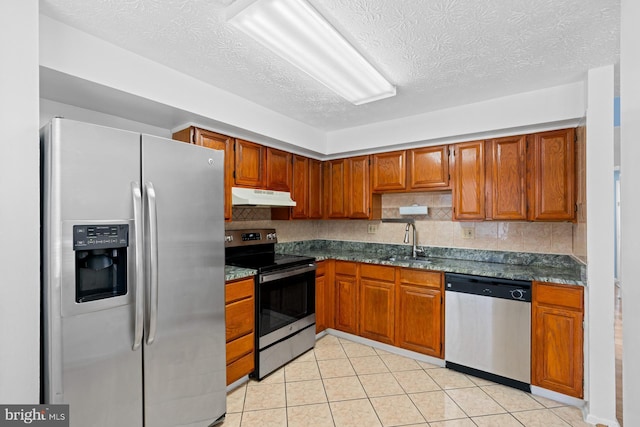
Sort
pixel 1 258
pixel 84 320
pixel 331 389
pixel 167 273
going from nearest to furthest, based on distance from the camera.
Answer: pixel 1 258
pixel 84 320
pixel 167 273
pixel 331 389

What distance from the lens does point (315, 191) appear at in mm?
3865

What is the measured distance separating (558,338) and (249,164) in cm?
288

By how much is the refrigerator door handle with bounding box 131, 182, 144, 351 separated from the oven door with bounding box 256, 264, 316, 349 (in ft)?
3.60

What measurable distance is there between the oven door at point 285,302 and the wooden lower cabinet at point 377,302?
1.74 ft

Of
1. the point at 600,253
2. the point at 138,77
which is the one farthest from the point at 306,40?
the point at 600,253

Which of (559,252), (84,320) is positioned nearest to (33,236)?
(84,320)

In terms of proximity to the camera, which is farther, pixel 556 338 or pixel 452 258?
pixel 452 258

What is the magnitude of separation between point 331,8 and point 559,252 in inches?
110

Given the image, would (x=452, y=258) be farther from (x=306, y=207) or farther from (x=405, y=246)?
(x=306, y=207)

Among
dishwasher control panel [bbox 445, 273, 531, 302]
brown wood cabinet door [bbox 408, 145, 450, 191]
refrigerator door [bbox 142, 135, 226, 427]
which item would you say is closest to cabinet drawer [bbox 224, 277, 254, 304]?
refrigerator door [bbox 142, 135, 226, 427]

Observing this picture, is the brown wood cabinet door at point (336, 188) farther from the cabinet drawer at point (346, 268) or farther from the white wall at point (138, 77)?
the white wall at point (138, 77)

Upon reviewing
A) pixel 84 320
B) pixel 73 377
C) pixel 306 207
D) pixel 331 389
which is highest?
pixel 306 207

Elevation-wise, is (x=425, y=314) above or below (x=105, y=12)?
below

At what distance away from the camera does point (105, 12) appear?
160cm
